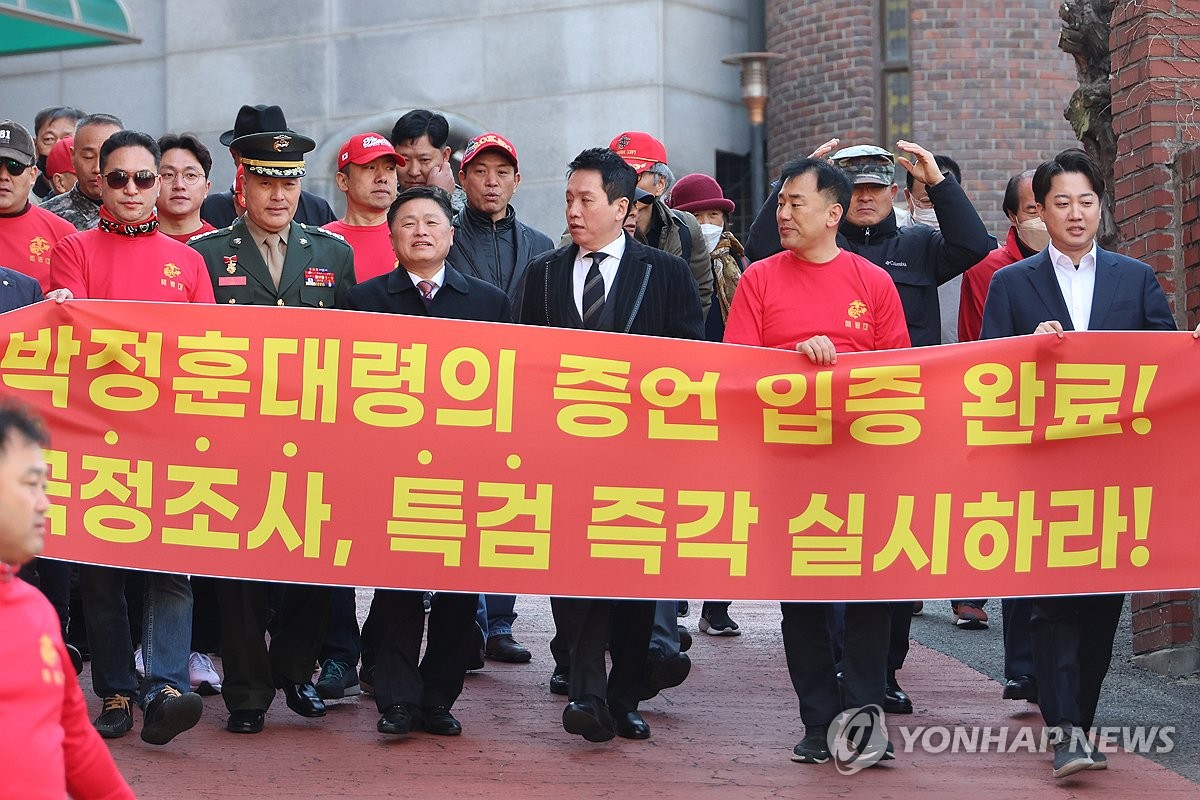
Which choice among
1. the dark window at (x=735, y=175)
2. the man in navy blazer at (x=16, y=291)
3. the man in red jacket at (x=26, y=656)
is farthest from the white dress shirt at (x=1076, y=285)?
the dark window at (x=735, y=175)

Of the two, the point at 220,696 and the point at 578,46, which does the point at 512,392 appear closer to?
the point at 220,696

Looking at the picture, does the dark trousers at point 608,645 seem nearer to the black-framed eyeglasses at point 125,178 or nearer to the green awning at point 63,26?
the black-framed eyeglasses at point 125,178

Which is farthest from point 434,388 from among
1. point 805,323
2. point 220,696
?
point 220,696

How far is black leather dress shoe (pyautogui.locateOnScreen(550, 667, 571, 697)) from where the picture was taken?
7289 millimetres

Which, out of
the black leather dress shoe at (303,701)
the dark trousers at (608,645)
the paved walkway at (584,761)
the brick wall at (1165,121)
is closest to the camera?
the paved walkway at (584,761)

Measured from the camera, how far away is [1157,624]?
7.64 metres

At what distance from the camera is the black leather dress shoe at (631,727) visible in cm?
650

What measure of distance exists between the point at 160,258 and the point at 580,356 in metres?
1.57

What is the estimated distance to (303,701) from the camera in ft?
→ 21.9

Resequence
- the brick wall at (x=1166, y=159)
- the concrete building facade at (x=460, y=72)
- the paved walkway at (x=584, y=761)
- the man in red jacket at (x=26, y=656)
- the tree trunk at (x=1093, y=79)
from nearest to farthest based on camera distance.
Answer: the man in red jacket at (x=26, y=656), the paved walkway at (x=584, y=761), the brick wall at (x=1166, y=159), the tree trunk at (x=1093, y=79), the concrete building facade at (x=460, y=72)

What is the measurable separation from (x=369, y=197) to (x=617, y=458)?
227cm

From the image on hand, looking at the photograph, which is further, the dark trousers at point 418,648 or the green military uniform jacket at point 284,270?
the green military uniform jacket at point 284,270

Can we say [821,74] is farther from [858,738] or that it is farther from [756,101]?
[858,738]

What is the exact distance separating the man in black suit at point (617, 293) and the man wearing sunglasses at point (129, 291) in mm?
1330
